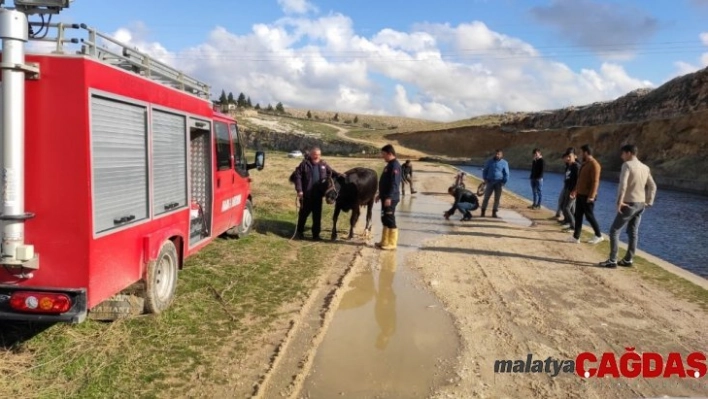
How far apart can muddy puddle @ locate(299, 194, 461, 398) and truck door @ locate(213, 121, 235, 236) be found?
7.70ft

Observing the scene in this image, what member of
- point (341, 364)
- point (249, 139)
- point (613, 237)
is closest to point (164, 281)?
point (341, 364)

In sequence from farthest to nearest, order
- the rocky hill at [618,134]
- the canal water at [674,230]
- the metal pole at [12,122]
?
the rocky hill at [618,134]
the canal water at [674,230]
the metal pole at [12,122]

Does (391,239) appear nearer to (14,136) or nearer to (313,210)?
(313,210)

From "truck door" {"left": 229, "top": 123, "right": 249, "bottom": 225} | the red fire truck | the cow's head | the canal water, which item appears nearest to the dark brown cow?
the cow's head

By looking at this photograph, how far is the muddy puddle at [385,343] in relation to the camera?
4.29 m

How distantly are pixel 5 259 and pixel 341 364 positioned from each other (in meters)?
2.90

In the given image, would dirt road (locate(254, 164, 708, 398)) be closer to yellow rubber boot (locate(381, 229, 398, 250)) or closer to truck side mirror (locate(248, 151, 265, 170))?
yellow rubber boot (locate(381, 229, 398, 250))

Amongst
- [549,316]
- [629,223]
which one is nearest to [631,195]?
[629,223]

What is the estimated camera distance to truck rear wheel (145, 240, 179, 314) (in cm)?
523

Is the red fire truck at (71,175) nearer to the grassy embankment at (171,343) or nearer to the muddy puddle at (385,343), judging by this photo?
the grassy embankment at (171,343)

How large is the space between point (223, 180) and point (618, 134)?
57.7m

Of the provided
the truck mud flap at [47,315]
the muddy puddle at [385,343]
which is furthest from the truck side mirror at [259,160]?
the truck mud flap at [47,315]

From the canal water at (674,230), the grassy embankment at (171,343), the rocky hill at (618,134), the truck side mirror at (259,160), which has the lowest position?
the canal water at (674,230)

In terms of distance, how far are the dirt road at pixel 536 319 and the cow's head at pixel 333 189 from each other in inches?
73.8
